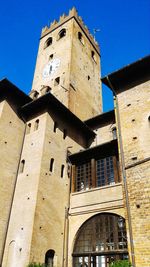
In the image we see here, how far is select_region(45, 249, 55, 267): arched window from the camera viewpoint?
Result: 35.5 feet

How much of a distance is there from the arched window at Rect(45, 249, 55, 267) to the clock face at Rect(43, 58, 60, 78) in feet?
51.2

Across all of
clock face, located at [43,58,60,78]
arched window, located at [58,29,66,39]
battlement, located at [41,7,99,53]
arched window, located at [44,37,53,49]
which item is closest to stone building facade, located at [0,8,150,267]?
clock face, located at [43,58,60,78]

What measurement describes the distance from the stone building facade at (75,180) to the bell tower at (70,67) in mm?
3571

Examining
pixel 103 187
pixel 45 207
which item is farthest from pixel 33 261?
pixel 103 187

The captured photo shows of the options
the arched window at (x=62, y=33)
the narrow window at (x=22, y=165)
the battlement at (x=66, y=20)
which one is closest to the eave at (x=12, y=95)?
the narrow window at (x=22, y=165)

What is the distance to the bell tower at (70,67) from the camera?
772 inches

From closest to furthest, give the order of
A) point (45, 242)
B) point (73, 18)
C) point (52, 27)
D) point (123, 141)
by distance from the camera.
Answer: point (123, 141)
point (45, 242)
point (73, 18)
point (52, 27)

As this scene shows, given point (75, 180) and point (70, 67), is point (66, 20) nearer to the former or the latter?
point (70, 67)

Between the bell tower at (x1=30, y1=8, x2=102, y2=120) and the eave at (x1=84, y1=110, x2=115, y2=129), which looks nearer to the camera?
the eave at (x1=84, y1=110, x2=115, y2=129)

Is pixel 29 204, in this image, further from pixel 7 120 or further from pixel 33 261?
pixel 7 120

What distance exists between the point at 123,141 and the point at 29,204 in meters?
5.29

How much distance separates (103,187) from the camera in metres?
12.1

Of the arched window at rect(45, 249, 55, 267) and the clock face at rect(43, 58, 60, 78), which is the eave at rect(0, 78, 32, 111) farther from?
the arched window at rect(45, 249, 55, 267)

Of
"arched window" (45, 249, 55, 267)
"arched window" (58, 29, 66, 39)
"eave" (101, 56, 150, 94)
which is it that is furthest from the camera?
"arched window" (58, 29, 66, 39)
